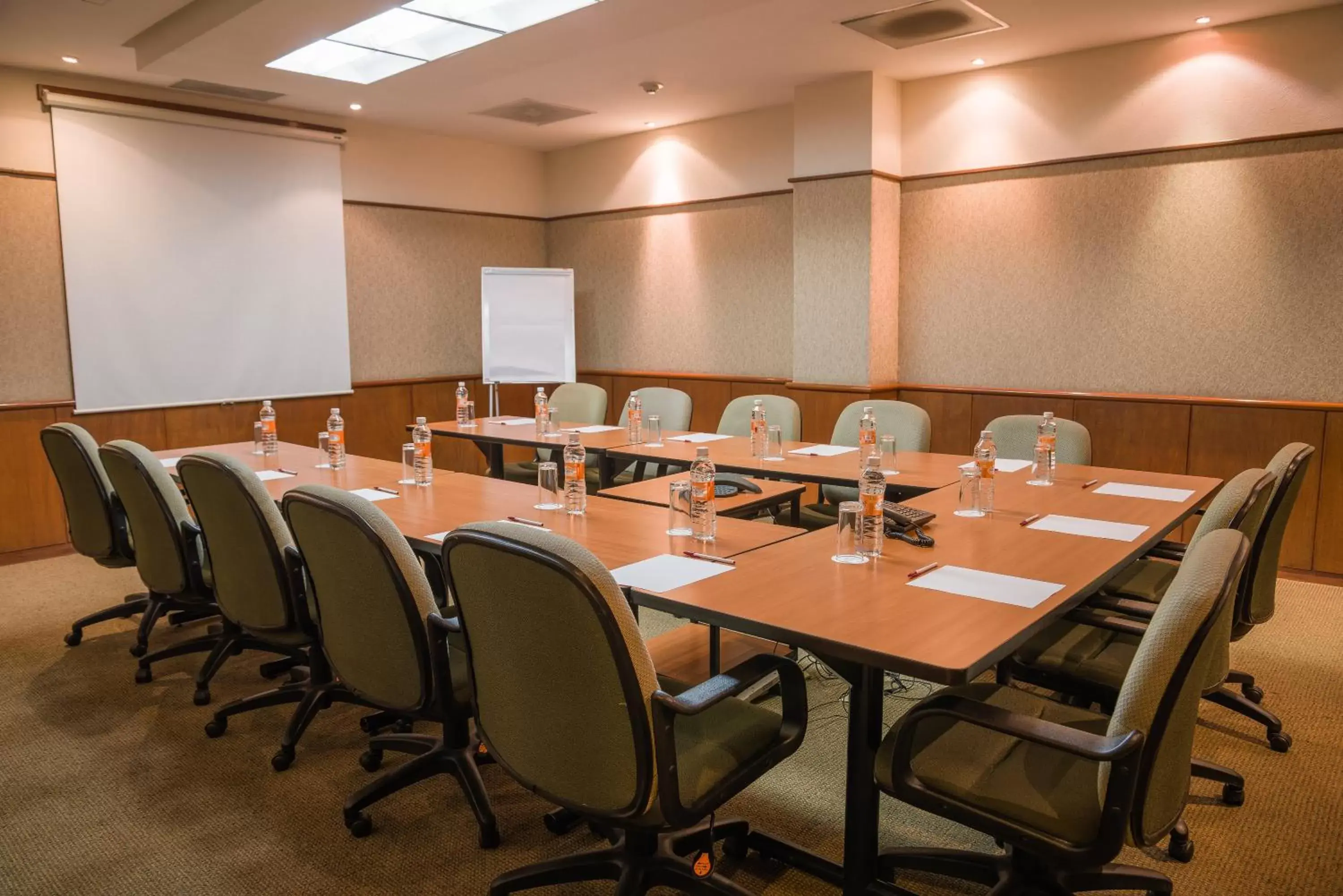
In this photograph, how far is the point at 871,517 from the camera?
2.48m

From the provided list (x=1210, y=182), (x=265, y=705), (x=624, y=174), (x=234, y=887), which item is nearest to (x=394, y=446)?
(x=624, y=174)

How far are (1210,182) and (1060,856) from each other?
468 centimetres

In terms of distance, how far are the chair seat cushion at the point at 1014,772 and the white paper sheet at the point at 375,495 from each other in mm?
2115

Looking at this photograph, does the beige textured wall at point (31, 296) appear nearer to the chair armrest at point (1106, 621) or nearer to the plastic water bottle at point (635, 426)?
the plastic water bottle at point (635, 426)

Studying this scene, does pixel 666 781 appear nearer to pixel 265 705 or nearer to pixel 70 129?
pixel 265 705

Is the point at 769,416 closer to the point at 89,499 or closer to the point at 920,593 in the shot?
the point at 920,593

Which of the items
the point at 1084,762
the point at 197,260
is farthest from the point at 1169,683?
the point at 197,260

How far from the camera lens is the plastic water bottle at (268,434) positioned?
434 cm

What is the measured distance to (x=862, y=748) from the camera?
194cm

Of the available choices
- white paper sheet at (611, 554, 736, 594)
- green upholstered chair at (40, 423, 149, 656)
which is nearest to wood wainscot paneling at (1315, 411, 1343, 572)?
white paper sheet at (611, 554, 736, 594)

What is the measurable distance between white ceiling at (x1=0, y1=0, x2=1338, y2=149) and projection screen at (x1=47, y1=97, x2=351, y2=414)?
0.38 m

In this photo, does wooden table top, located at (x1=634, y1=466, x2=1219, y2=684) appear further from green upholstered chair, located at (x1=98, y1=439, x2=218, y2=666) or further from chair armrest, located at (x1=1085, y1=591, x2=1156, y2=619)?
green upholstered chair, located at (x1=98, y1=439, x2=218, y2=666)

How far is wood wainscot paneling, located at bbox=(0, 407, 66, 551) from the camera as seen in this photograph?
5570 mm

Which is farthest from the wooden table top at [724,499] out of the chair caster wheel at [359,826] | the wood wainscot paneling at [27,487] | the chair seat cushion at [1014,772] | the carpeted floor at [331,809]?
the wood wainscot paneling at [27,487]
